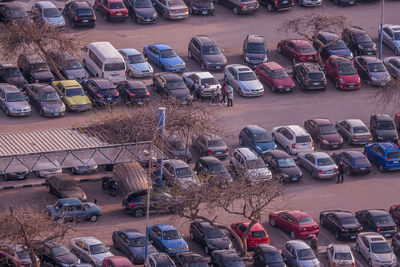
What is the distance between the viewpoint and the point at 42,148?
72562 mm

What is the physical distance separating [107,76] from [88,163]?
1408 cm

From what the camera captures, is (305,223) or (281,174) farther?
(281,174)

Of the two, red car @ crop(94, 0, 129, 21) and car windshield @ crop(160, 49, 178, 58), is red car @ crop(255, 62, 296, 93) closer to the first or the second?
car windshield @ crop(160, 49, 178, 58)

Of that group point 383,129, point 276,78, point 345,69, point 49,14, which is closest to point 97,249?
point 383,129

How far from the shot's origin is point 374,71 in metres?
88.3

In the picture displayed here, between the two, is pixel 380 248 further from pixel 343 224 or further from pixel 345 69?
pixel 345 69

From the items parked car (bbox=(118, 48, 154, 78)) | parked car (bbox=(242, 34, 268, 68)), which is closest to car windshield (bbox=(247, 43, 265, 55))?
parked car (bbox=(242, 34, 268, 68))

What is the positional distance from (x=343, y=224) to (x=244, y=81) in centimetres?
1748

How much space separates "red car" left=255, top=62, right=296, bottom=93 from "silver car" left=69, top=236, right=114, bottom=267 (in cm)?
2264

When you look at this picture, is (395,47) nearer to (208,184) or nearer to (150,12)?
(150,12)

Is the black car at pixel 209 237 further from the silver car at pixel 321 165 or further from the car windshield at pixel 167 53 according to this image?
the car windshield at pixel 167 53

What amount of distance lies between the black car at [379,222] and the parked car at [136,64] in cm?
2062

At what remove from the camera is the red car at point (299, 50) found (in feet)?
296

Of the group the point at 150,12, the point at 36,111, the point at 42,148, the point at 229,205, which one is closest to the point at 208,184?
the point at 229,205
